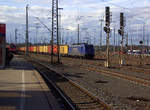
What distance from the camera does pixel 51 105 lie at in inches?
402

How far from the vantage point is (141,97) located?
11938 millimetres

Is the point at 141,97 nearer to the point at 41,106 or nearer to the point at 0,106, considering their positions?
the point at 41,106

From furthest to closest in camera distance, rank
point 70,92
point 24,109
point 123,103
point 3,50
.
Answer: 1. point 3,50
2. point 70,92
3. point 123,103
4. point 24,109

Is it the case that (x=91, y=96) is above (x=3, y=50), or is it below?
below

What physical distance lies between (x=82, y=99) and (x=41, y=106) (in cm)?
253

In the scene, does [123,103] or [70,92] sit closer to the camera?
[123,103]

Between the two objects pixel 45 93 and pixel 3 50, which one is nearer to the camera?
pixel 45 93

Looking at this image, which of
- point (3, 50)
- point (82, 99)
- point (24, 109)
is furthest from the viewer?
point (3, 50)

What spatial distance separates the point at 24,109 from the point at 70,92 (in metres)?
5.16

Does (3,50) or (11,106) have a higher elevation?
(3,50)

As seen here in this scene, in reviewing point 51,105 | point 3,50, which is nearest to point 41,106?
point 51,105

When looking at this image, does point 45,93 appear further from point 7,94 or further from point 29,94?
point 7,94

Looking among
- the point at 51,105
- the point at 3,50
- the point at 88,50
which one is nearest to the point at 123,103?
the point at 51,105

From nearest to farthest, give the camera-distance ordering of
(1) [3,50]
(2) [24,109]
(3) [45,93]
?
(2) [24,109] → (3) [45,93] → (1) [3,50]
